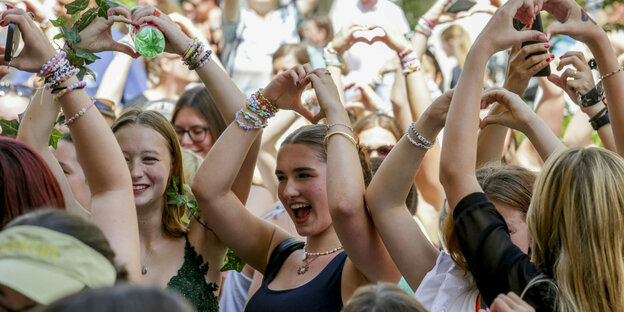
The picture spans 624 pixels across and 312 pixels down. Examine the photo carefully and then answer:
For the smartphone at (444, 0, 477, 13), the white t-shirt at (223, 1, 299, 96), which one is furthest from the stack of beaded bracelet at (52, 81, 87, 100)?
the white t-shirt at (223, 1, 299, 96)

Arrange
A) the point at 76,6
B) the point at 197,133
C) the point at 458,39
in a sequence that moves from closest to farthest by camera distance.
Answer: the point at 76,6
the point at 197,133
the point at 458,39

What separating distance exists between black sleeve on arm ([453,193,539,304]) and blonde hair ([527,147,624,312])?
3.5 inches

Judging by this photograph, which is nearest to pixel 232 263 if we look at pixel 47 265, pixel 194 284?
pixel 194 284

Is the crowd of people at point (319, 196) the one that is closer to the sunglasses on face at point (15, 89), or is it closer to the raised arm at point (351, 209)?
the raised arm at point (351, 209)

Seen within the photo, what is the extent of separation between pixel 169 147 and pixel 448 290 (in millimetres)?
1618

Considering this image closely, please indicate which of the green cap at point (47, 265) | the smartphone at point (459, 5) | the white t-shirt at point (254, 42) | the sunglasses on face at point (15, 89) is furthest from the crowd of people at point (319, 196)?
the white t-shirt at point (254, 42)

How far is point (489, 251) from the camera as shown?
238 centimetres

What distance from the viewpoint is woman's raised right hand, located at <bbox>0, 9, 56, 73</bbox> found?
2.87 metres

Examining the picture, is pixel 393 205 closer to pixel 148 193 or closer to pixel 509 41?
pixel 509 41

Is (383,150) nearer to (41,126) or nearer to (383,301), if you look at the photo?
(41,126)

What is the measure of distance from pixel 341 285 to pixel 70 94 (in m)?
1.24

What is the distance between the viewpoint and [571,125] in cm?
500

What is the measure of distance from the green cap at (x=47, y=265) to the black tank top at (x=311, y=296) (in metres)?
1.35

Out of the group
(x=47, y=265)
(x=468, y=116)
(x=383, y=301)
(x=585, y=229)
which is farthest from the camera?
(x=468, y=116)
